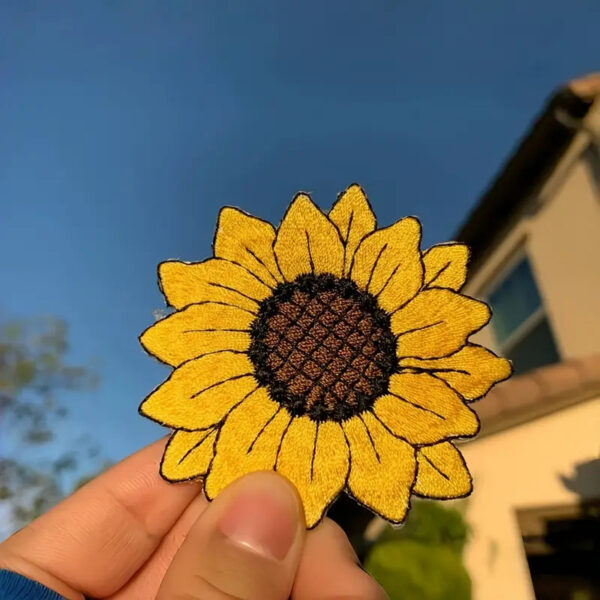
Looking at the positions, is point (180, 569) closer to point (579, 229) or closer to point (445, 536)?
point (445, 536)

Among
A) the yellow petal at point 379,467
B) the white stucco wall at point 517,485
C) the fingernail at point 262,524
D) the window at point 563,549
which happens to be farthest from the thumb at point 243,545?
the window at point 563,549

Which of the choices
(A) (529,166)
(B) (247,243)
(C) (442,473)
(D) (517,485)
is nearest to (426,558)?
(D) (517,485)

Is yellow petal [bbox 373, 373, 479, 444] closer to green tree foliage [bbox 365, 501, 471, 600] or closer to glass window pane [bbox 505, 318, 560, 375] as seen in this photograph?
green tree foliage [bbox 365, 501, 471, 600]

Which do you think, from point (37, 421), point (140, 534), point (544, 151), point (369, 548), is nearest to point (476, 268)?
point (544, 151)

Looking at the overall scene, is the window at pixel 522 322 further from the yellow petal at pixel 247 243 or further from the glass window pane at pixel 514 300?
the yellow petal at pixel 247 243

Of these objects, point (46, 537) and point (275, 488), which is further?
point (46, 537)
